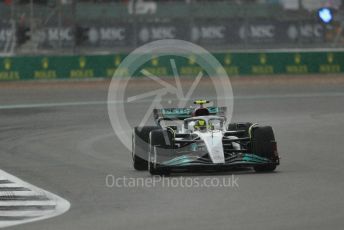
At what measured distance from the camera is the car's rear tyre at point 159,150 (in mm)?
12047

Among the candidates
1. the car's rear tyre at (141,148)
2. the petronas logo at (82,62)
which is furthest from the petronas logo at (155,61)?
the car's rear tyre at (141,148)

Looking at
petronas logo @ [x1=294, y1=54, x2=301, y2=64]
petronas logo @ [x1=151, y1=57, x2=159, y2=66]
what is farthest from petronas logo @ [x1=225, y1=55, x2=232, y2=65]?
petronas logo @ [x1=151, y1=57, x2=159, y2=66]

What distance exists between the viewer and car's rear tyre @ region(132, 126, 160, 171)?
12891 millimetres

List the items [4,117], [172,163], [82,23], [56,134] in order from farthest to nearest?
1. [82,23]
2. [4,117]
3. [56,134]
4. [172,163]

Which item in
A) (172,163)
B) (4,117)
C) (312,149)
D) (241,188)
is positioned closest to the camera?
(241,188)

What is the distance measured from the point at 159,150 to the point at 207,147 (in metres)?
0.60

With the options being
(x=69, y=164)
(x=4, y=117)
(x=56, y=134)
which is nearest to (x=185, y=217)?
(x=69, y=164)

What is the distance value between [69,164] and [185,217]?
5364mm

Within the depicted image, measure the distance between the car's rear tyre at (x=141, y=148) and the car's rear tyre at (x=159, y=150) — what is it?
0.67 meters

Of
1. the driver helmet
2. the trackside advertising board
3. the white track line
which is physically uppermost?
the driver helmet

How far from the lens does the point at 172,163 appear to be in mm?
11961

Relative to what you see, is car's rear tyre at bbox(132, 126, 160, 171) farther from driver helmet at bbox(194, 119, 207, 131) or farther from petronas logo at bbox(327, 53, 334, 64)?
petronas logo at bbox(327, 53, 334, 64)

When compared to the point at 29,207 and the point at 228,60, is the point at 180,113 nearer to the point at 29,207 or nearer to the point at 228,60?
the point at 29,207

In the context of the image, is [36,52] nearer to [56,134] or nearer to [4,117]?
[4,117]
